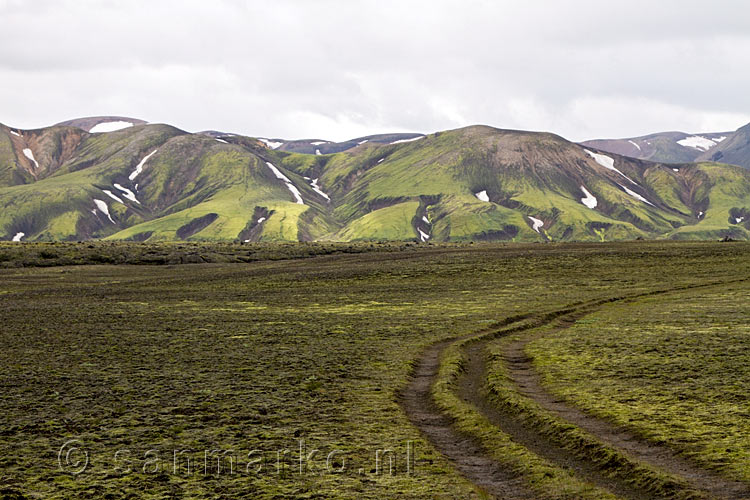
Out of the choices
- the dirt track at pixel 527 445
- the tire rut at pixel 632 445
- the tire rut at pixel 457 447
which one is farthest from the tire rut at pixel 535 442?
the tire rut at pixel 457 447

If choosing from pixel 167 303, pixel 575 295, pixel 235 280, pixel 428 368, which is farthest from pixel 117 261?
pixel 428 368

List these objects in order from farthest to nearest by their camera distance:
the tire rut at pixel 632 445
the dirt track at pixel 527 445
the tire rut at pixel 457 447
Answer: the tire rut at pixel 457 447, the dirt track at pixel 527 445, the tire rut at pixel 632 445

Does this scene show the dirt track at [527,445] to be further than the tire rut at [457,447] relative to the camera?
No

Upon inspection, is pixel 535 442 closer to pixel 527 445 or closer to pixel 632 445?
pixel 527 445

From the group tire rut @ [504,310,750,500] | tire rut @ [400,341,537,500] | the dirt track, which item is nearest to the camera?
tire rut @ [504,310,750,500]

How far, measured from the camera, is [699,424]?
1683 cm

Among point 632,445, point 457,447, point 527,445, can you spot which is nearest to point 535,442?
point 527,445

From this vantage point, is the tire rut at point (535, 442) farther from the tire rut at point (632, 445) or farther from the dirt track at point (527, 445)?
the tire rut at point (632, 445)

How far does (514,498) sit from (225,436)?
733cm

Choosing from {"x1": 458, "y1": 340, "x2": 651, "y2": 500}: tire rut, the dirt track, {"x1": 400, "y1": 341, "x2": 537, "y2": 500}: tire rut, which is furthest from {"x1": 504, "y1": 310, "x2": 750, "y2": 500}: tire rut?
{"x1": 400, "y1": 341, "x2": 537, "y2": 500}: tire rut

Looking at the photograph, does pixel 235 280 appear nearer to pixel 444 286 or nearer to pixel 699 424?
pixel 444 286

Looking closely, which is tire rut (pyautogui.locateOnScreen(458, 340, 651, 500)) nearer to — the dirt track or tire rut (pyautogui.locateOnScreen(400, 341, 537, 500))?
the dirt track

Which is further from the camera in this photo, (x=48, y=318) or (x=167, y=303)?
(x=167, y=303)

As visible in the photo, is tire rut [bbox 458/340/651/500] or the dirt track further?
tire rut [bbox 458/340/651/500]
